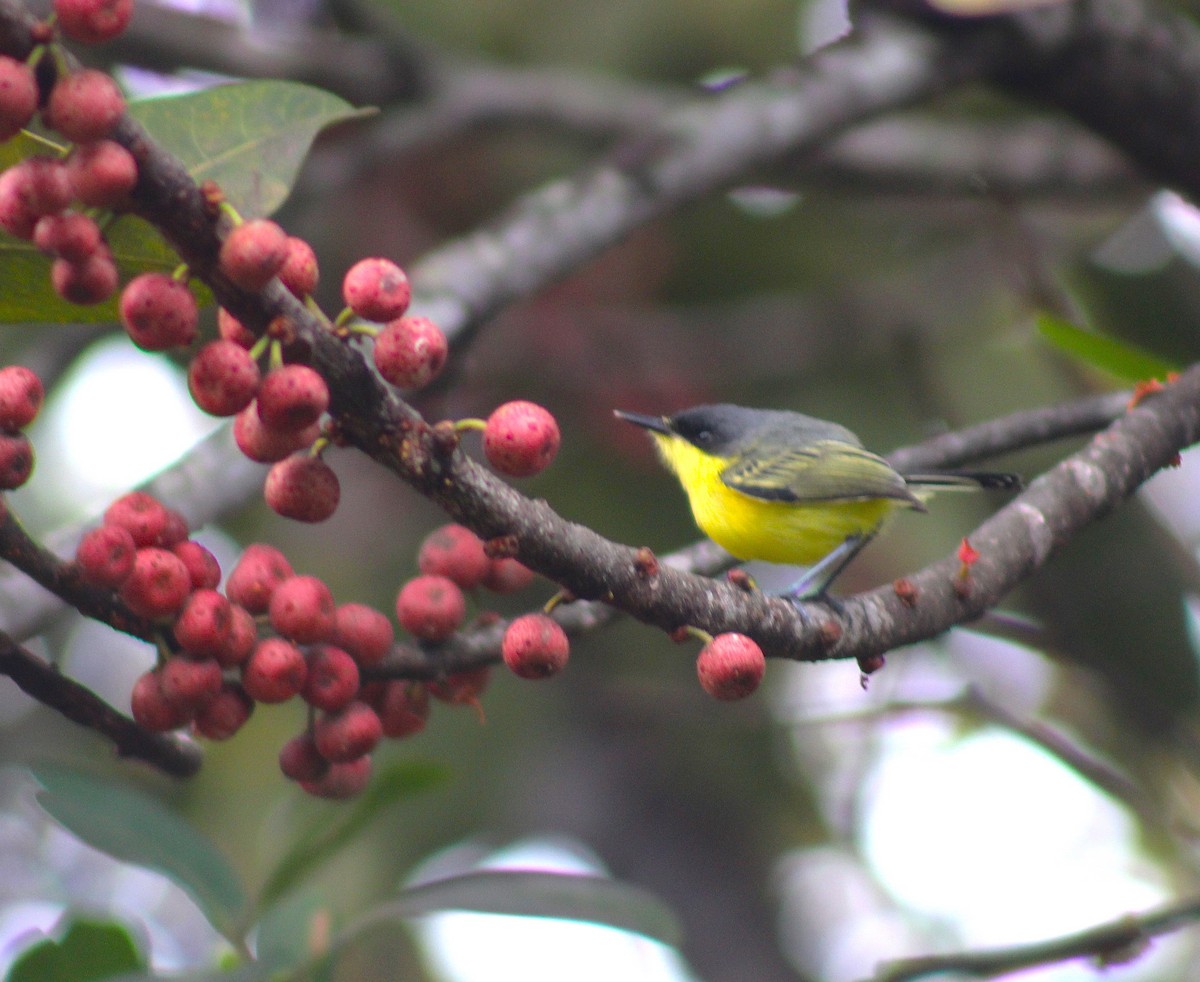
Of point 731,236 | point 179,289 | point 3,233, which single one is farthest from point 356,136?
point 179,289

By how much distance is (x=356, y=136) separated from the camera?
14.7ft


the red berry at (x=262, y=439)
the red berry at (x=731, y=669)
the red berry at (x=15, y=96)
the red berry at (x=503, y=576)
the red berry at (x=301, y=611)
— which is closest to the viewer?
the red berry at (x=15, y=96)

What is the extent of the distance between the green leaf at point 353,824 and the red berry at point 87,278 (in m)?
1.11

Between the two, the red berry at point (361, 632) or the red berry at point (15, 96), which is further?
the red berry at point (361, 632)

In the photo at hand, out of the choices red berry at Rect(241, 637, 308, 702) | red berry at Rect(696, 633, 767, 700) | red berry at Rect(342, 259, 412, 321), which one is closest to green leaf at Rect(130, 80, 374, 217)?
red berry at Rect(342, 259, 412, 321)

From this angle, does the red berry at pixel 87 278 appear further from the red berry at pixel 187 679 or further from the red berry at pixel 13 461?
the red berry at pixel 187 679

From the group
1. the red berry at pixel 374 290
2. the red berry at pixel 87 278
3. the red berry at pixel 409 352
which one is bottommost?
the red berry at pixel 409 352

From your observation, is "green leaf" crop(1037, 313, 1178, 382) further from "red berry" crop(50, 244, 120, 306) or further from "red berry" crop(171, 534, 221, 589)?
"red berry" crop(50, 244, 120, 306)

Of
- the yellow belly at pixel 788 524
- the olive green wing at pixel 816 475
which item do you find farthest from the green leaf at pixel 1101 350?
the yellow belly at pixel 788 524

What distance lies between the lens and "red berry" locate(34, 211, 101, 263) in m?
0.99

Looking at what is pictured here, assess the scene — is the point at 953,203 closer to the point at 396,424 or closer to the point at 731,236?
the point at 731,236

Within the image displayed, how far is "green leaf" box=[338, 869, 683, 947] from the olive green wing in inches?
38.5

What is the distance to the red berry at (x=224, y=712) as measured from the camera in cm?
134

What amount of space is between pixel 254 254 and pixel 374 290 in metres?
0.17
